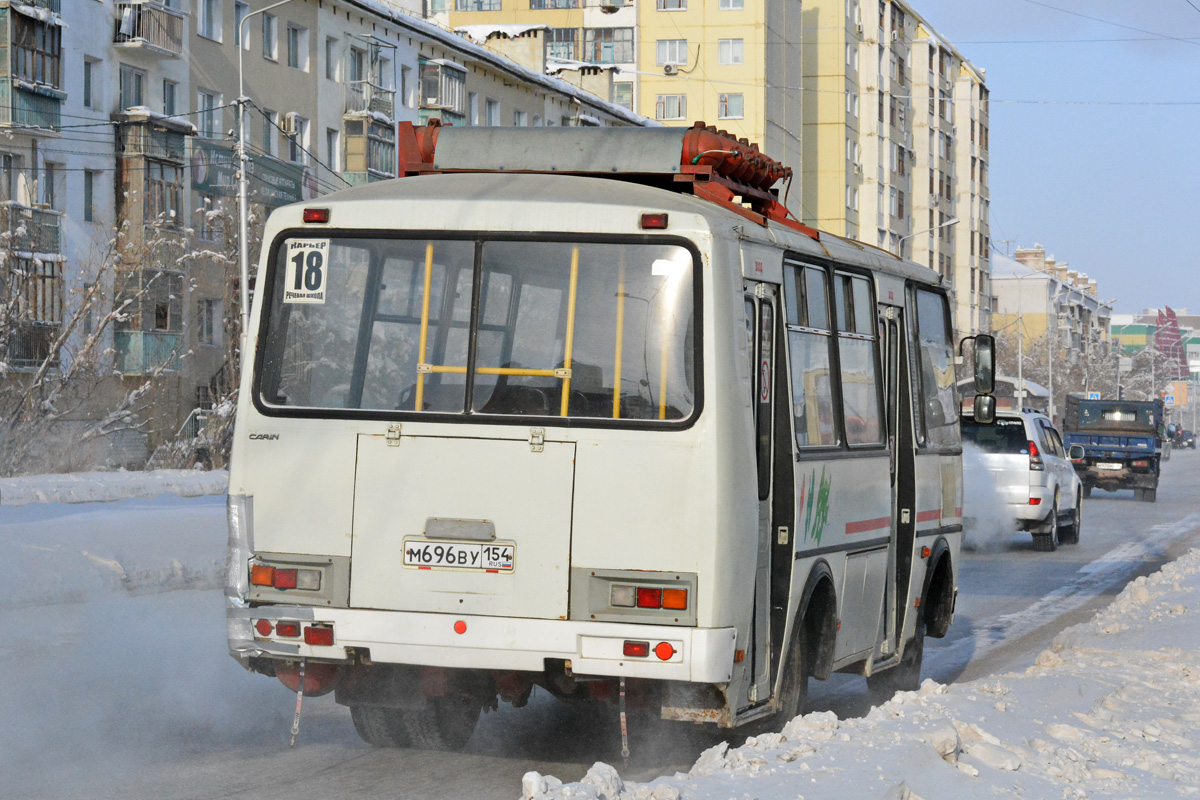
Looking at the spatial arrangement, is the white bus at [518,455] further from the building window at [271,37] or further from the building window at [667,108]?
the building window at [667,108]

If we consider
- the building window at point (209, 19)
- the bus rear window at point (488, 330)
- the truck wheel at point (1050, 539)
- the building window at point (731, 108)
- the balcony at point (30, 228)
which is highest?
the building window at point (731, 108)

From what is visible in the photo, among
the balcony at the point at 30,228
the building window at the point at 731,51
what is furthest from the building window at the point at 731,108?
the balcony at the point at 30,228

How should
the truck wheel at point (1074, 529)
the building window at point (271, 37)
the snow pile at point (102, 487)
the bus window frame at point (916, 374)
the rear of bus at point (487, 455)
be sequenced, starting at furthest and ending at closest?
the building window at point (271, 37), the truck wheel at point (1074, 529), the snow pile at point (102, 487), the bus window frame at point (916, 374), the rear of bus at point (487, 455)

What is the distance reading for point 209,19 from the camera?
1651 inches

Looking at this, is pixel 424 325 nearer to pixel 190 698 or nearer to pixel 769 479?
pixel 769 479

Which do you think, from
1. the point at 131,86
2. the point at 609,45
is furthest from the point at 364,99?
the point at 609,45

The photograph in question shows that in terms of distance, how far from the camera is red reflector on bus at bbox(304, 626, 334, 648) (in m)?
7.14

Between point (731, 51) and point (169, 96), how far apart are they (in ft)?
148

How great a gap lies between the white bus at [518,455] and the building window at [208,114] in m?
34.8

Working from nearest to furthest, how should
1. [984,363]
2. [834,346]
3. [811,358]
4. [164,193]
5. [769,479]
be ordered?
[769,479], [811,358], [834,346], [984,363], [164,193]

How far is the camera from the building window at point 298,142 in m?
45.3

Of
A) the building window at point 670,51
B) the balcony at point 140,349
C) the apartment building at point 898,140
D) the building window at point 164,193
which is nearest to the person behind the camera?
the balcony at point 140,349

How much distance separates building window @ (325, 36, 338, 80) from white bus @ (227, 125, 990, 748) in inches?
1603

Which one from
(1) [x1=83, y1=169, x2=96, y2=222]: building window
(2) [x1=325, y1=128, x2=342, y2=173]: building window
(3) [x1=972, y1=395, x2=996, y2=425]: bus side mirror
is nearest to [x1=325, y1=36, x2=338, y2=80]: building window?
(2) [x1=325, y1=128, x2=342, y2=173]: building window
